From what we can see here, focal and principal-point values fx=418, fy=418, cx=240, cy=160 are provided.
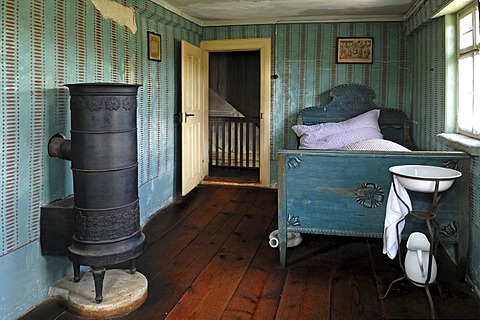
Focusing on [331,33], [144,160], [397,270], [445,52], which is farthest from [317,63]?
[397,270]

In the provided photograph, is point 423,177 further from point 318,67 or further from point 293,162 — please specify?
point 318,67

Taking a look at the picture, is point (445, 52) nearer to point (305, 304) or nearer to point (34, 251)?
point (305, 304)

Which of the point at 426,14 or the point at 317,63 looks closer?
the point at 426,14

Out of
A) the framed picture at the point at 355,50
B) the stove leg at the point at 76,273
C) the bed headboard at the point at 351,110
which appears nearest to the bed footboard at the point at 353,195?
the stove leg at the point at 76,273

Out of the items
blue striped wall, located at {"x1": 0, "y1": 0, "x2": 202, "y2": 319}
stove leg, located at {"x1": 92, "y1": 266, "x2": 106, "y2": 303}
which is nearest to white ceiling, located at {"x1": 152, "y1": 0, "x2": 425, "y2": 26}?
blue striped wall, located at {"x1": 0, "y1": 0, "x2": 202, "y2": 319}

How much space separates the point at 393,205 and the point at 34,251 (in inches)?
93.4

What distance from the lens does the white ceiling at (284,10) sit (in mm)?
4828

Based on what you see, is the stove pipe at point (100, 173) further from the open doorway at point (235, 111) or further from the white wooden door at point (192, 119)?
the open doorway at point (235, 111)

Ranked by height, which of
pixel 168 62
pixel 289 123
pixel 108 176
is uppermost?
pixel 168 62

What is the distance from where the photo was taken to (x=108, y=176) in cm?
256

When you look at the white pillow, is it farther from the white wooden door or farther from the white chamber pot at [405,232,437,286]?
the white chamber pot at [405,232,437,286]

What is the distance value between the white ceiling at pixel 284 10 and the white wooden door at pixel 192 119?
484 millimetres

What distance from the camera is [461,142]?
10.1 feet

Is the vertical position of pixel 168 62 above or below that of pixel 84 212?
above
